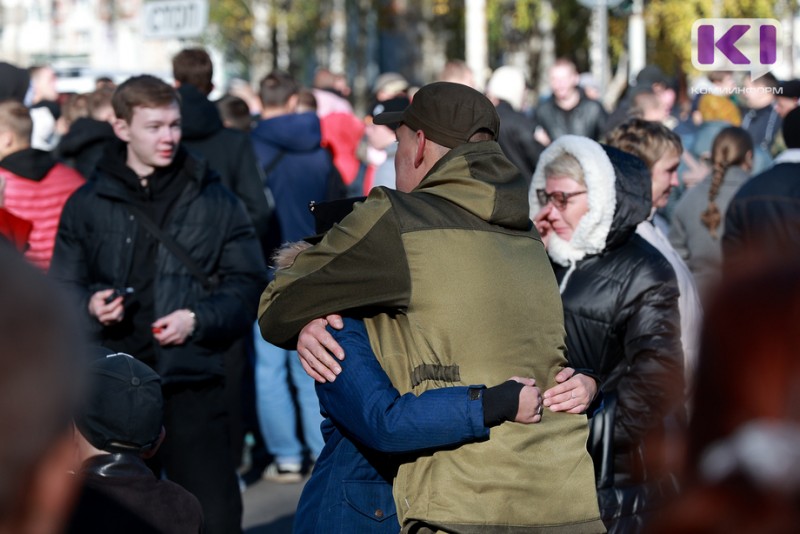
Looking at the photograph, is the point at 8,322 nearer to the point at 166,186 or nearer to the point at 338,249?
the point at 338,249

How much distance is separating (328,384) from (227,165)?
463 cm

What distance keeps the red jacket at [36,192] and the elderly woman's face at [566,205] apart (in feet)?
9.07

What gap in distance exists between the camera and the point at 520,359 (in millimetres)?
3209

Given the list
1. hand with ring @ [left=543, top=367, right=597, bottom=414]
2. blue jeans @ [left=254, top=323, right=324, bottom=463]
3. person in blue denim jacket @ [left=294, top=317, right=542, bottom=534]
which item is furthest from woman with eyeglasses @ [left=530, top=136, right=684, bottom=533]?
blue jeans @ [left=254, top=323, right=324, bottom=463]

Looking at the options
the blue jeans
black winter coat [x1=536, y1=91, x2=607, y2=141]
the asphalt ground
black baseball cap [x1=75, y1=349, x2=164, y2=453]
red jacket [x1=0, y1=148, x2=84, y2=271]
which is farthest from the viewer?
black winter coat [x1=536, y1=91, x2=607, y2=141]

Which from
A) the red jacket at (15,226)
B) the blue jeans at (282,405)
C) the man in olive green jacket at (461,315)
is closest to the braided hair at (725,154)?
the blue jeans at (282,405)

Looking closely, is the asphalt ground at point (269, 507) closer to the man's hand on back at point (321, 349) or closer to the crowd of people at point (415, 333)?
the crowd of people at point (415, 333)

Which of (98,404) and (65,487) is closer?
(65,487)

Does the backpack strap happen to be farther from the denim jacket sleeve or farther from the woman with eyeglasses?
the denim jacket sleeve

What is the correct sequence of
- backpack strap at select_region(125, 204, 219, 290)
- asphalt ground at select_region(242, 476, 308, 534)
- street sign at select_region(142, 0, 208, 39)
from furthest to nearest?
Result: street sign at select_region(142, 0, 208, 39) < asphalt ground at select_region(242, 476, 308, 534) < backpack strap at select_region(125, 204, 219, 290)

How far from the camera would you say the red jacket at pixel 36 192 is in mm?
6586

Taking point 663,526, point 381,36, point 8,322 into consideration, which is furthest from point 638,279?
point 381,36

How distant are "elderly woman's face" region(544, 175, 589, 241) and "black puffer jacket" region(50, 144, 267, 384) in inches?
53.9

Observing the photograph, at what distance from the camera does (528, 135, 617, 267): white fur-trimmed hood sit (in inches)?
184
